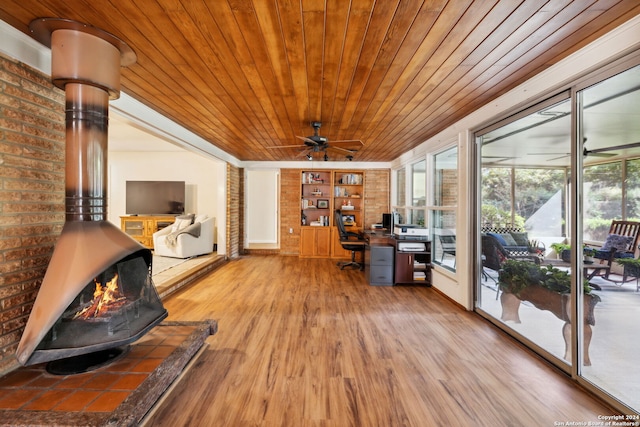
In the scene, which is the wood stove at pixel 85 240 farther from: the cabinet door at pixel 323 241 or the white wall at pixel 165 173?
the white wall at pixel 165 173

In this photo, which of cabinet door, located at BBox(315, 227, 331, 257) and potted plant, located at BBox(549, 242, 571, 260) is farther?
cabinet door, located at BBox(315, 227, 331, 257)

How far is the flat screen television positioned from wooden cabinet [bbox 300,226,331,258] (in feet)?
10.3

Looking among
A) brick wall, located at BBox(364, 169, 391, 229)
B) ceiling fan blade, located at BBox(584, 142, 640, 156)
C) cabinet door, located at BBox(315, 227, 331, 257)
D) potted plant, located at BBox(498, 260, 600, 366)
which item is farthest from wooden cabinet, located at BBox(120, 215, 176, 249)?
ceiling fan blade, located at BBox(584, 142, 640, 156)

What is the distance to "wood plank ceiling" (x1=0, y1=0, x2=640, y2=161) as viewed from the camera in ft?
5.01

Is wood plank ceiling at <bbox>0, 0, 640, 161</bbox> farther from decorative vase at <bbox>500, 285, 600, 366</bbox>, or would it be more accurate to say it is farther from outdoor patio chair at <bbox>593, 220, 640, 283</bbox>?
decorative vase at <bbox>500, 285, 600, 366</bbox>

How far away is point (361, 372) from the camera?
2.10 m

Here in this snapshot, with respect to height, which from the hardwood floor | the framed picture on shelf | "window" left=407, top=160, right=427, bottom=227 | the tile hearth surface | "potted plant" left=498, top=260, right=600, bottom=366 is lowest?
the hardwood floor

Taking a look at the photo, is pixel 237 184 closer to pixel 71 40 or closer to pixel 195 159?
pixel 195 159

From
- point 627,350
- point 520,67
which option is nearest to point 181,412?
point 627,350

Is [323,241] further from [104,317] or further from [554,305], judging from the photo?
[104,317]

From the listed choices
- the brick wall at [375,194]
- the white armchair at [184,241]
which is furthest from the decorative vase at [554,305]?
the white armchair at [184,241]

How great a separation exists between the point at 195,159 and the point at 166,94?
4.76 meters

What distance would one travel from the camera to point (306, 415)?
1671 mm

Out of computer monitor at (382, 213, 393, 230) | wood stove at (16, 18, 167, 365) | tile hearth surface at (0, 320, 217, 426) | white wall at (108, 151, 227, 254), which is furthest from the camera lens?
white wall at (108, 151, 227, 254)
